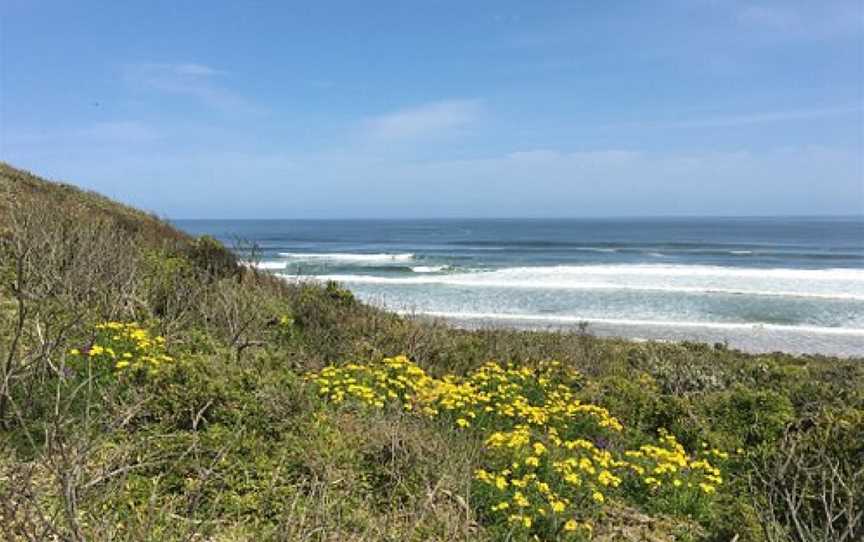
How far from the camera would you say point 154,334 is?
21.5ft

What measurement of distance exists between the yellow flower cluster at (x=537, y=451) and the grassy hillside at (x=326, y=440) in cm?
2

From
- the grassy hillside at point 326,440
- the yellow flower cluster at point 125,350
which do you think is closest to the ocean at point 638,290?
the grassy hillside at point 326,440

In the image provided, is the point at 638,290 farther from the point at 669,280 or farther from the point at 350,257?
the point at 350,257

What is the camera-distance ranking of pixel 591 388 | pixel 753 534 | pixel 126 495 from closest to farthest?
1. pixel 126 495
2. pixel 753 534
3. pixel 591 388

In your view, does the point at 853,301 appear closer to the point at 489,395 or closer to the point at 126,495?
the point at 489,395

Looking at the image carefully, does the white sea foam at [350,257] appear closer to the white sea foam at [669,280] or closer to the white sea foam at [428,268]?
the white sea foam at [428,268]

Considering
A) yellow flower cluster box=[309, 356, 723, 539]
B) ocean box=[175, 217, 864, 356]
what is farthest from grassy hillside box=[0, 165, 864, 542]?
ocean box=[175, 217, 864, 356]

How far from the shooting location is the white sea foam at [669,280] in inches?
1248

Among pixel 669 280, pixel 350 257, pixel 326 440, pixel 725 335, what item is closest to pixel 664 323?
pixel 725 335

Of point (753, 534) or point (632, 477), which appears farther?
point (632, 477)

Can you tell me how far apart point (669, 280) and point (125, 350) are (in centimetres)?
3421

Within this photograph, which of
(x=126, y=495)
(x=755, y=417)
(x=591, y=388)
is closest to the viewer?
(x=126, y=495)

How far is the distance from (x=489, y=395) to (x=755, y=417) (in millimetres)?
3317

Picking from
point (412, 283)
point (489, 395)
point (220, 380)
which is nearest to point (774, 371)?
point (489, 395)
